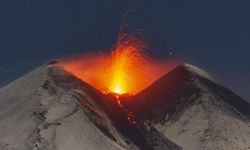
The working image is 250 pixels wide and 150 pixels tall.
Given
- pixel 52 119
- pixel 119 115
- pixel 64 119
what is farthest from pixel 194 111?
pixel 52 119

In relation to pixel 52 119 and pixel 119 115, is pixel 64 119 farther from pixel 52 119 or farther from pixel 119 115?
pixel 119 115

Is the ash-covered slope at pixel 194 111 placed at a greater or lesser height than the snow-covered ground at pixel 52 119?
lesser

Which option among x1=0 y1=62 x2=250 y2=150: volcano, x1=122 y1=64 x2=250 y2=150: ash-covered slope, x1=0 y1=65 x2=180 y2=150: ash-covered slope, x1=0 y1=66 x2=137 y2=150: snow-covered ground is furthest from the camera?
x1=122 y1=64 x2=250 y2=150: ash-covered slope

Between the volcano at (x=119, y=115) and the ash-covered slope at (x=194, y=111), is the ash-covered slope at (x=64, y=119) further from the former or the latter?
the ash-covered slope at (x=194, y=111)

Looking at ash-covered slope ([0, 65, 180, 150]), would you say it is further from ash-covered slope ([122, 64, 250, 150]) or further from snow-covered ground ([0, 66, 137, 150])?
ash-covered slope ([122, 64, 250, 150])

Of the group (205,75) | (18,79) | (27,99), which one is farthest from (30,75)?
(205,75)

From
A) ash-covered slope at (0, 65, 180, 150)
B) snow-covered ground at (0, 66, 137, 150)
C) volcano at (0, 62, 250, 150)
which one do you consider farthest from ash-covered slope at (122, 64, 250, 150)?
snow-covered ground at (0, 66, 137, 150)

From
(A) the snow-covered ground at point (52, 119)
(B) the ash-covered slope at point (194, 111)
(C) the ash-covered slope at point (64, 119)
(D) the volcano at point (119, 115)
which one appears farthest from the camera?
(B) the ash-covered slope at point (194, 111)

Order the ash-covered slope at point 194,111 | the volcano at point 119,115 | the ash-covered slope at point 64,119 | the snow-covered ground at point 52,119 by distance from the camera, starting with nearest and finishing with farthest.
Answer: the snow-covered ground at point 52,119, the ash-covered slope at point 64,119, the volcano at point 119,115, the ash-covered slope at point 194,111

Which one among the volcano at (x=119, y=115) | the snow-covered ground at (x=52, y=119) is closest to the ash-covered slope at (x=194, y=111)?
the volcano at (x=119, y=115)
